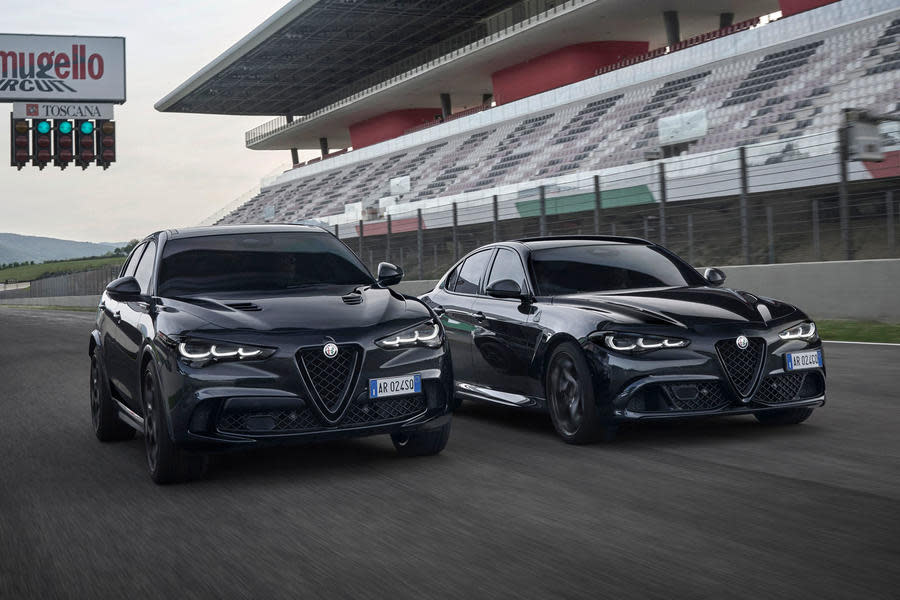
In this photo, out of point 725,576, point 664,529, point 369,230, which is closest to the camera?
point 725,576

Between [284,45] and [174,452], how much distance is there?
57.4 meters

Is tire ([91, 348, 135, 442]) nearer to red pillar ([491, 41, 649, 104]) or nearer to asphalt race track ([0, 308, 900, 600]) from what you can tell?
asphalt race track ([0, 308, 900, 600])

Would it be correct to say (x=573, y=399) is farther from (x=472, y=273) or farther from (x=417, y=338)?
(x=472, y=273)

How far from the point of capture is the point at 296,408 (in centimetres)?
590

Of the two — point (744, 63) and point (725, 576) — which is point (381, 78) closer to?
point (744, 63)

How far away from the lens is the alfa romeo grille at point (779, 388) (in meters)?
6.86

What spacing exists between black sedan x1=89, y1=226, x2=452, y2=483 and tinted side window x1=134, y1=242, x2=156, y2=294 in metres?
0.08

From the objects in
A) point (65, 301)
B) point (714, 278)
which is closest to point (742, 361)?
point (714, 278)

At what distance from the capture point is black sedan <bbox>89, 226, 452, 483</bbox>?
5.88 m

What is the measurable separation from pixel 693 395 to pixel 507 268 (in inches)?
85.2

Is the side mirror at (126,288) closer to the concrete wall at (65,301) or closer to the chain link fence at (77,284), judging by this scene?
the chain link fence at (77,284)

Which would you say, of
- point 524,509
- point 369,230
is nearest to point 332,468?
point 524,509

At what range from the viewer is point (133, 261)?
840 cm

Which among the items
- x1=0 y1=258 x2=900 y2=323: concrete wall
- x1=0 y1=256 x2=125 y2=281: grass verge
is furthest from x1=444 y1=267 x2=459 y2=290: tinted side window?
x1=0 y1=256 x2=125 y2=281: grass verge
